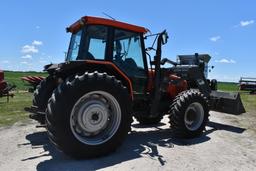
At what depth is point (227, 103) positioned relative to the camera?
9.29 metres

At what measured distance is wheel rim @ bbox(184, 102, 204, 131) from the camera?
7.61 m

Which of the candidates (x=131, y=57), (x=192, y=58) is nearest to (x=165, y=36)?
(x=131, y=57)

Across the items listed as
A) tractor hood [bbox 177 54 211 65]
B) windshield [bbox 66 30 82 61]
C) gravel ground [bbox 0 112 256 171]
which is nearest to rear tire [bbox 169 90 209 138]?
gravel ground [bbox 0 112 256 171]

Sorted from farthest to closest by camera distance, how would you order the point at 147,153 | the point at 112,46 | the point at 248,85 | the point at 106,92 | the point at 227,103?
1. the point at 248,85
2. the point at 227,103
3. the point at 112,46
4. the point at 147,153
5. the point at 106,92

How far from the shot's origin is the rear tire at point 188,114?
23.6 ft

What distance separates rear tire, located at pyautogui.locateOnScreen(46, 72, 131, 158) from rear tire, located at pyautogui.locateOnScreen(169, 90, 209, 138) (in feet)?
5.47

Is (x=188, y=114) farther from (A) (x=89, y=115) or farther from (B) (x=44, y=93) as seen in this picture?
(B) (x=44, y=93)

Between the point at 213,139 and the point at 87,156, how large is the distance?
3.40 m

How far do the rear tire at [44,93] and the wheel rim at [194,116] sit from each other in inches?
133

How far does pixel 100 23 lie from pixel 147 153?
2798 mm

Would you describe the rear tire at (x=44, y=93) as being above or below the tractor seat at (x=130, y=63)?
below

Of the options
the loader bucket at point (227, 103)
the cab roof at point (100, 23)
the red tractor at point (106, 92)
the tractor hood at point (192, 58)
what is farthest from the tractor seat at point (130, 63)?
the tractor hood at point (192, 58)

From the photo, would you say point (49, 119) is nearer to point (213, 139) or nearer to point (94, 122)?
point (94, 122)

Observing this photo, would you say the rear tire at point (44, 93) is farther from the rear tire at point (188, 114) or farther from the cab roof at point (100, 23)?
the rear tire at point (188, 114)
